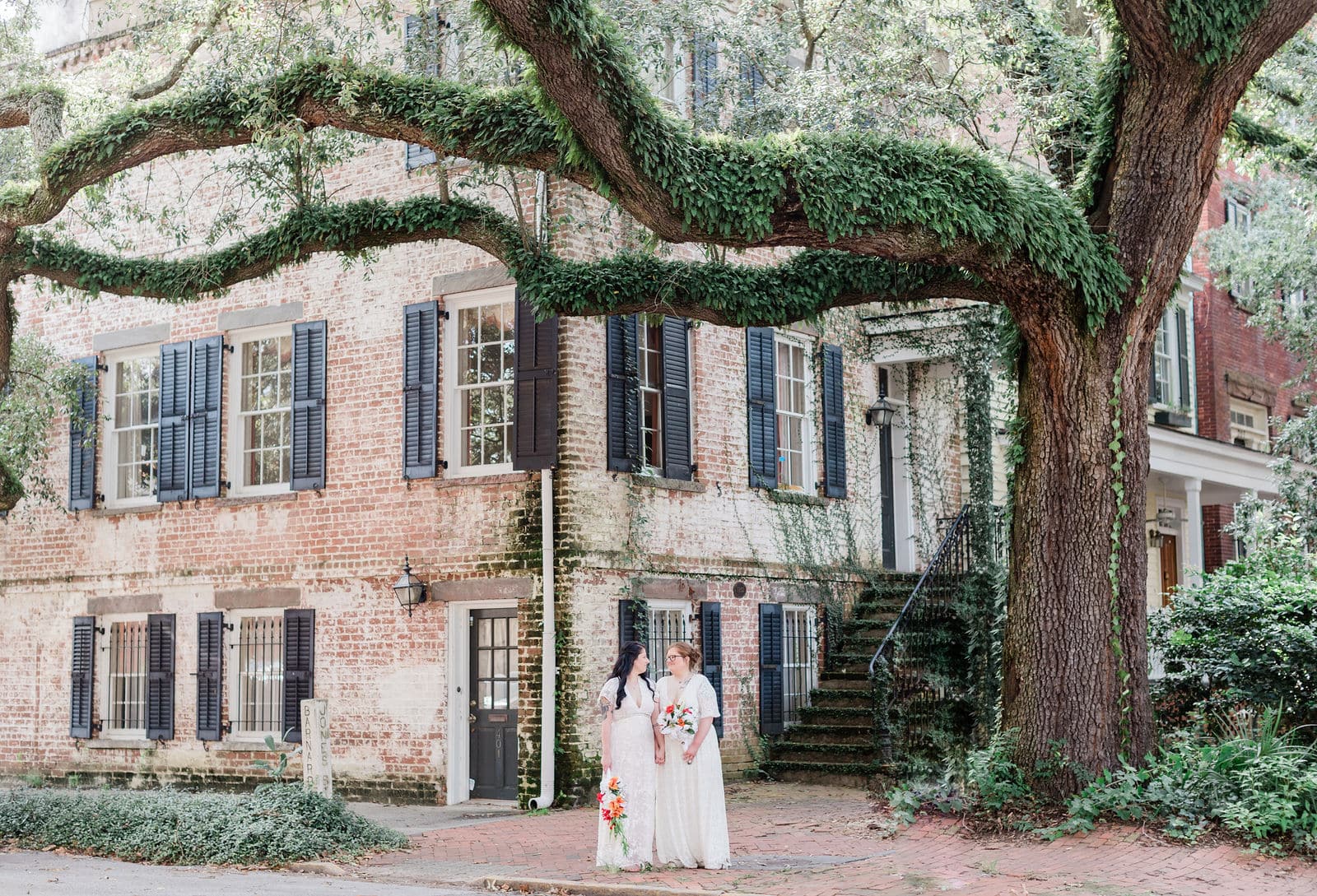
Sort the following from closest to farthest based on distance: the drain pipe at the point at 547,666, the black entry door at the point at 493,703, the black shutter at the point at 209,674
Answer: the drain pipe at the point at 547,666
the black entry door at the point at 493,703
the black shutter at the point at 209,674

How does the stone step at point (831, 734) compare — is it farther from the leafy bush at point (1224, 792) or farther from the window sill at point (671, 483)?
the leafy bush at point (1224, 792)

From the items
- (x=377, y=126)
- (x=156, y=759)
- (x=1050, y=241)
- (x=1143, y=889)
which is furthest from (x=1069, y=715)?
(x=156, y=759)

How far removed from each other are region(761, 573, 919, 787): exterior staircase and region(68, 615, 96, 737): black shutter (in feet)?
25.8

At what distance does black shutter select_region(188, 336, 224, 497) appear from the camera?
16.3 metres

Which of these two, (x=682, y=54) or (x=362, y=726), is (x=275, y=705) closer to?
(x=362, y=726)

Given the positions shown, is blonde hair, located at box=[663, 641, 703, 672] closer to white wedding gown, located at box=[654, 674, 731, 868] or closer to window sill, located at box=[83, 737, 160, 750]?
white wedding gown, located at box=[654, 674, 731, 868]

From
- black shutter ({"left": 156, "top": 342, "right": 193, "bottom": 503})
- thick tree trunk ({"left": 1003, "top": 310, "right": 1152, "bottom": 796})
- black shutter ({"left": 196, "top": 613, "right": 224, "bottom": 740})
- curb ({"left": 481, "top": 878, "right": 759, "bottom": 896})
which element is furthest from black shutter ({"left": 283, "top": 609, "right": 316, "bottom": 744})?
thick tree trunk ({"left": 1003, "top": 310, "right": 1152, "bottom": 796})

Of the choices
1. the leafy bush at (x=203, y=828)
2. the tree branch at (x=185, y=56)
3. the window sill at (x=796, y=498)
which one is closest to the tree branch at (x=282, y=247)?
the tree branch at (x=185, y=56)

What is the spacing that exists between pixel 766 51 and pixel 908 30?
1387 mm

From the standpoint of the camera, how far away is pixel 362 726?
14.9m

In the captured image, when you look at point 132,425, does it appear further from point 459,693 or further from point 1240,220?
point 1240,220

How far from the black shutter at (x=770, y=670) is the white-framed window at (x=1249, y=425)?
1114cm

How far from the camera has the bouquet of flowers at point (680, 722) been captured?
9828 mm

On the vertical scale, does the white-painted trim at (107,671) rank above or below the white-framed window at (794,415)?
below
